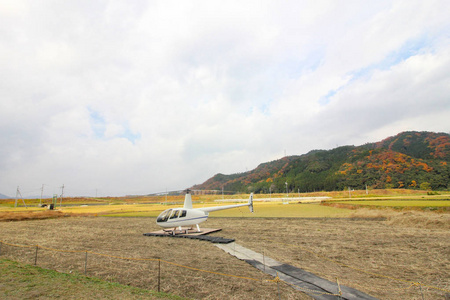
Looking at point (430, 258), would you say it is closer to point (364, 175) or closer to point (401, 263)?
point (401, 263)

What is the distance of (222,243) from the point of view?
58.4 ft

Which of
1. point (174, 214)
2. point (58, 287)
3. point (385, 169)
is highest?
point (385, 169)

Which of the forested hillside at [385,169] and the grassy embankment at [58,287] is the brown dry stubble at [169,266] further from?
the forested hillside at [385,169]

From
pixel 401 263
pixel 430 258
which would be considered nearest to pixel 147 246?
pixel 401 263

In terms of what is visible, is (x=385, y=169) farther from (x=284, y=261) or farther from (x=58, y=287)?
(x=58, y=287)

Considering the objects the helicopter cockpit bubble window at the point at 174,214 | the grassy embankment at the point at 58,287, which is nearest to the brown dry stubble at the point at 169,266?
the grassy embankment at the point at 58,287

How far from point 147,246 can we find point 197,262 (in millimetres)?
6808

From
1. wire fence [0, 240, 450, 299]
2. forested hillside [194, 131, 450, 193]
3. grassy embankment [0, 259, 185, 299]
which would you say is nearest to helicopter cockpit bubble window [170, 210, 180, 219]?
wire fence [0, 240, 450, 299]

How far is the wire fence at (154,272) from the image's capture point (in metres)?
8.92

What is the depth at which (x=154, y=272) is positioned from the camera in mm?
10914

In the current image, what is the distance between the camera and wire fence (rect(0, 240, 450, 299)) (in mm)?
8922

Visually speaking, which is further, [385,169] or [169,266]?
[385,169]

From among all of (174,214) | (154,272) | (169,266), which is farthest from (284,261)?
(174,214)

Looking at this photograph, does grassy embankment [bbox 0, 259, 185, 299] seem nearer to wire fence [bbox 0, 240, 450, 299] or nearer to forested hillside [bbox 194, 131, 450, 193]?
wire fence [bbox 0, 240, 450, 299]
